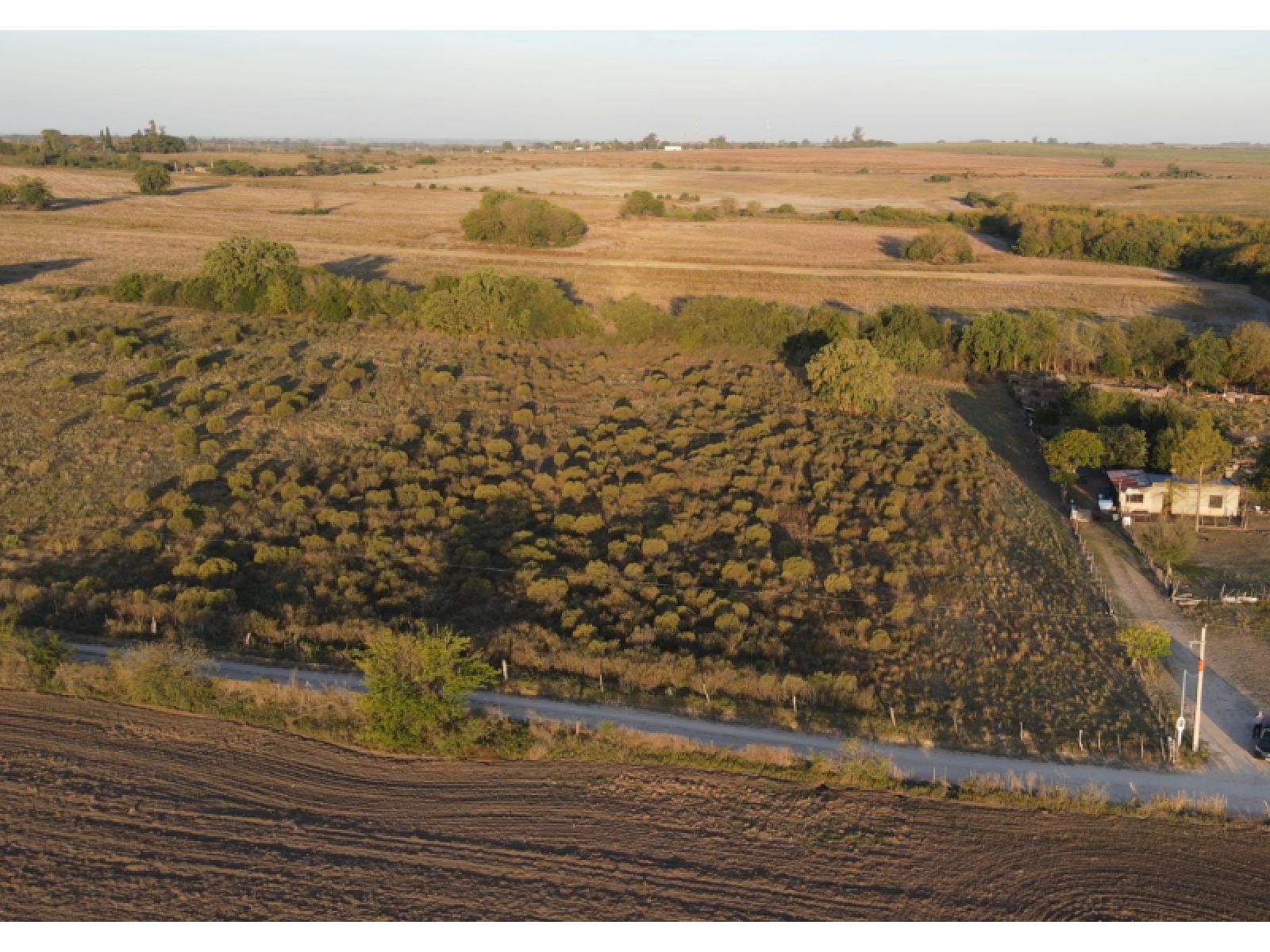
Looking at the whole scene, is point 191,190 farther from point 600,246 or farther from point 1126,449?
point 1126,449

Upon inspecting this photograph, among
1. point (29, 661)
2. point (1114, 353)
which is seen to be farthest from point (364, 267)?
point (29, 661)

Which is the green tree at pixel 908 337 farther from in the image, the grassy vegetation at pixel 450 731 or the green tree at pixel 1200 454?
the grassy vegetation at pixel 450 731

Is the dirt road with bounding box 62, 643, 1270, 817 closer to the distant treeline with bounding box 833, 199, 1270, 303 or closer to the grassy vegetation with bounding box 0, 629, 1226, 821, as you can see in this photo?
the grassy vegetation with bounding box 0, 629, 1226, 821

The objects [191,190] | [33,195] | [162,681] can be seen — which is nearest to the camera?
[162,681]

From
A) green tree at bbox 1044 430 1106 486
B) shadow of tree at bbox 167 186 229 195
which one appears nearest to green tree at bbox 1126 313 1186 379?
green tree at bbox 1044 430 1106 486

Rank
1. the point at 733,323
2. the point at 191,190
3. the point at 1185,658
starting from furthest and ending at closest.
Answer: the point at 191,190 → the point at 733,323 → the point at 1185,658
